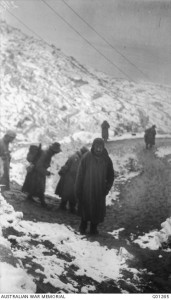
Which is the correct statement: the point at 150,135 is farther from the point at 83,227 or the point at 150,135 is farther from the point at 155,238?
the point at 83,227

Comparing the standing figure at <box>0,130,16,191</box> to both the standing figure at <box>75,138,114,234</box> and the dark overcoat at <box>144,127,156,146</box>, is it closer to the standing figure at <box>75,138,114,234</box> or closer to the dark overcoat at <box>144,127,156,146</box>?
the standing figure at <box>75,138,114,234</box>

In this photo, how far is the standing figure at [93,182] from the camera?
14.3 ft

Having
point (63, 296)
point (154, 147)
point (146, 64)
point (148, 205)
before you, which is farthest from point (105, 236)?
point (154, 147)

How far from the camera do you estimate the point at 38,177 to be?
232 inches

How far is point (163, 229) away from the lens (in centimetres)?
499

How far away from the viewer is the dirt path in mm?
3913

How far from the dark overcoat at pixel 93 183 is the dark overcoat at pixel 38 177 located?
151 centimetres

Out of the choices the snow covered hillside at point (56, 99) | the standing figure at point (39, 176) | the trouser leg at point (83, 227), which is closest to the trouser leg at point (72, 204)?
the standing figure at point (39, 176)

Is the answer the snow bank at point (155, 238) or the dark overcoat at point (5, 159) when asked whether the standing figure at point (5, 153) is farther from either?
the snow bank at point (155, 238)

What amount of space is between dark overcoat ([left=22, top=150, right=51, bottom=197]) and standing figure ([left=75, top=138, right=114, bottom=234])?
150cm

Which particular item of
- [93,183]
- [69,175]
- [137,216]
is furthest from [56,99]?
[93,183]

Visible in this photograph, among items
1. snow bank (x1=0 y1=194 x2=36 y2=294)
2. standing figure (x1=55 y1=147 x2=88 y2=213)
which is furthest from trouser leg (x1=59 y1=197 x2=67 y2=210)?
snow bank (x1=0 y1=194 x2=36 y2=294)

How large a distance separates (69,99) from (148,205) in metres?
12.4

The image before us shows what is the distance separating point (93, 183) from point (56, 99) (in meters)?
14.0
